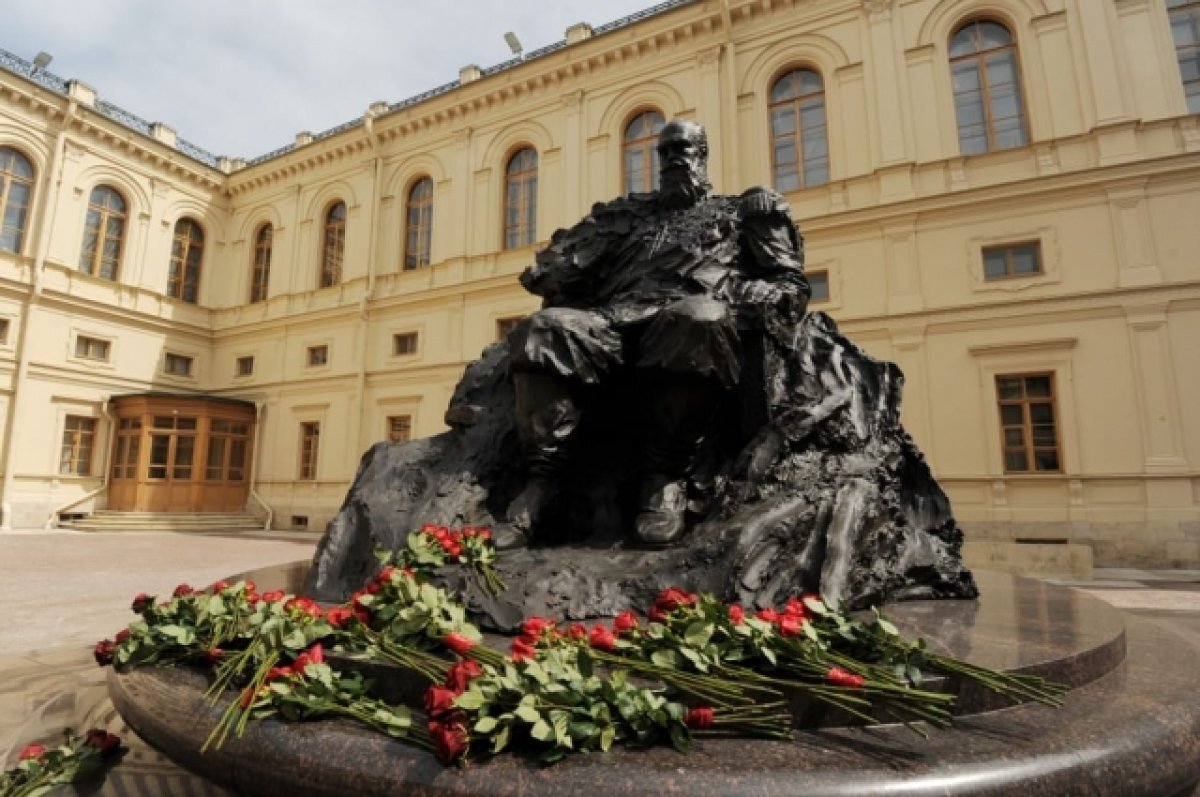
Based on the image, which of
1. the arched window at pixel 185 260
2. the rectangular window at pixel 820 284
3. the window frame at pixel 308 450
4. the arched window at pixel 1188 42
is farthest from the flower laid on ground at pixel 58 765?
the arched window at pixel 185 260

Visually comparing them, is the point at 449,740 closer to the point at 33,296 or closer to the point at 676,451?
the point at 676,451

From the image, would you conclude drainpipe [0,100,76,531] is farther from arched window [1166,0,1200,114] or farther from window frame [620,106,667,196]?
arched window [1166,0,1200,114]

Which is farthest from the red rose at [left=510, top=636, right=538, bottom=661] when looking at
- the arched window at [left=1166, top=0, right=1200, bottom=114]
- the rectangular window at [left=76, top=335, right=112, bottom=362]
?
the rectangular window at [left=76, top=335, right=112, bottom=362]

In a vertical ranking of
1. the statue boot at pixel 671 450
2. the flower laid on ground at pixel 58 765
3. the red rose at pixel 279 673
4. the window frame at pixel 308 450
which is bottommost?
the flower laid on ground at pixel 58 765

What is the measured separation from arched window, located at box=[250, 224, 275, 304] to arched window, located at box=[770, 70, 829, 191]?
1510cm

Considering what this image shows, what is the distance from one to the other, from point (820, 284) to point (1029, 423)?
4.22 meters

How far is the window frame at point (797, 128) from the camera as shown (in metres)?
13.5

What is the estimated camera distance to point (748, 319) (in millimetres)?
2582

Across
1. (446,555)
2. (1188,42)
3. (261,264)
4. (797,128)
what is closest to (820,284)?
(797,128)

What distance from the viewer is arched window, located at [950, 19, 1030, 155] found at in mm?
12094

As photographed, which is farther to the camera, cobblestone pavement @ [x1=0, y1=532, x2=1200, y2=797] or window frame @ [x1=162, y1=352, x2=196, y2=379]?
window frame @ [x1=162, y1=352, x2=196, y2=379]

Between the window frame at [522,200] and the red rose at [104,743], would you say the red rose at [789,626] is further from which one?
the window frame at [522,200]

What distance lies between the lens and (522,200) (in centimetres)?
1697

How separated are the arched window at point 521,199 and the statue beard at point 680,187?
542 inches
